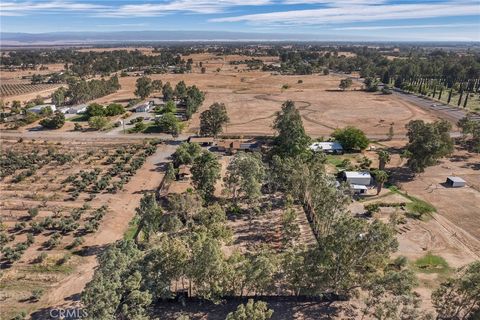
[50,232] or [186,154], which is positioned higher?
[186,154]

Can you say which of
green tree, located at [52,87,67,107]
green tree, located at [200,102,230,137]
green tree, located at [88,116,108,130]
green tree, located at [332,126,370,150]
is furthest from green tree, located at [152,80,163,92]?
green tree, located at [332,126,370,150]

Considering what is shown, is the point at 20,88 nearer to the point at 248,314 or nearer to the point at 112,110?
the point at 112,110

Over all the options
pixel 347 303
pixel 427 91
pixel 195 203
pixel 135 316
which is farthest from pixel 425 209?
pixel 427 91

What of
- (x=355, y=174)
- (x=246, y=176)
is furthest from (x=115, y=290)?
(x=355, y=174)

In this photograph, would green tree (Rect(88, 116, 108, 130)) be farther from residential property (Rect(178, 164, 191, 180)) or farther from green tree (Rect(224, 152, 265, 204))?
green tree (Rect(224, 152, 265, 204))

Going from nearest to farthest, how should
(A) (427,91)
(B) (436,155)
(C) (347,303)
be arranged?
1. (C) (347,303)
2. (B) (436,155)
3. (A) (427,91)

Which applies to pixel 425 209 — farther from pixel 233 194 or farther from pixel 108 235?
pixel 108 235
